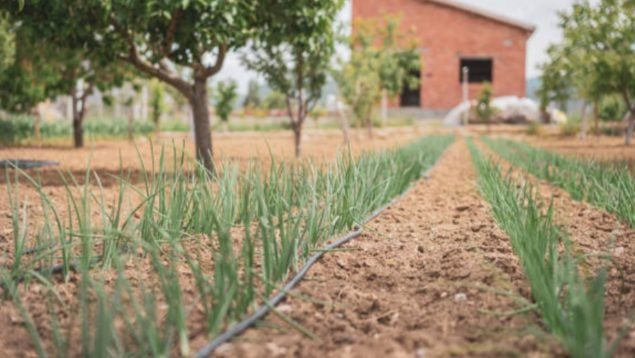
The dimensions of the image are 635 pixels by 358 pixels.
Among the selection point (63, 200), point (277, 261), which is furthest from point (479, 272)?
point (63, 200)

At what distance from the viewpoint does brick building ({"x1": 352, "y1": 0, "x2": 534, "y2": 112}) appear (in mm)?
25625

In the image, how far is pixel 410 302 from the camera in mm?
2195

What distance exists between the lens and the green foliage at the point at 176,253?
1585 mm

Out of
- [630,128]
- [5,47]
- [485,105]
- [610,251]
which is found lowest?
[610,251]

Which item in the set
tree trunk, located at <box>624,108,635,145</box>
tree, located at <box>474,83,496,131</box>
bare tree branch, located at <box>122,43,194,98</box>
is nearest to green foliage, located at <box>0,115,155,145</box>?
bare tree branch, located at <box>122,43,194,98</box>

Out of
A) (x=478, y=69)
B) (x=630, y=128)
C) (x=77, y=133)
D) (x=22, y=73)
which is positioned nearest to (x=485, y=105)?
(x=478, y=69)

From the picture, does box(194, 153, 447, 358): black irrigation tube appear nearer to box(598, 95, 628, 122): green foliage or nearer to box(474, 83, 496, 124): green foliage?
box(474, 83, 496, 124): green foliage

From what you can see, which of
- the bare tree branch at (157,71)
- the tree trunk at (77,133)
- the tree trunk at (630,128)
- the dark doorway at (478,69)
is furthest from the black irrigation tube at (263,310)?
the dark doorway at (478,69)

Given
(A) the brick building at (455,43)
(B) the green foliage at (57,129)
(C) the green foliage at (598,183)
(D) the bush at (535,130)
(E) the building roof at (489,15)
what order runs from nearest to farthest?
1. (C) the green foliage at (598,183)
2. (B) the green foliage at (57,129)
3. (D) the bush at (535,130)
4. (E) the building roof at (489,15)
5. (A) the brick building at (455,43)

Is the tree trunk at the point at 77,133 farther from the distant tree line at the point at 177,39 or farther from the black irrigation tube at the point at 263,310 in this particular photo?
the black irrigation tube at the point at 263,310

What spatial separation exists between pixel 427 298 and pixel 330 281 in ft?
1.18

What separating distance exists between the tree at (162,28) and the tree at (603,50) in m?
8.60

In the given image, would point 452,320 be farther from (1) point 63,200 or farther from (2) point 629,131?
(2) point 629,131

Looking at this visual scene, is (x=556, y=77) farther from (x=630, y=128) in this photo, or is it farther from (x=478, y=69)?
(x=478, y=69)
